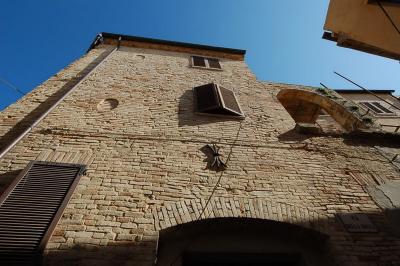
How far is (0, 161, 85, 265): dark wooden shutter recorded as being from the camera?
2922mm

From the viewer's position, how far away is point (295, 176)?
468cm

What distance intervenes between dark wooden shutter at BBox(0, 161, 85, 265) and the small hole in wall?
2.09 metres

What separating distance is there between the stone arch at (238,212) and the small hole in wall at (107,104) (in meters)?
3.00

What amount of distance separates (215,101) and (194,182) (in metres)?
2.61

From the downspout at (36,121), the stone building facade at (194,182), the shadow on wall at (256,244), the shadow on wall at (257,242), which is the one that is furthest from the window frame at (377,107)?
the downspout at (36,121)

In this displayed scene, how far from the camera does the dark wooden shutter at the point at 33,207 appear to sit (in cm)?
292

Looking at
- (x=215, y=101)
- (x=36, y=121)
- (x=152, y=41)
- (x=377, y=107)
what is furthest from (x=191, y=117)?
(x=377, y=107)

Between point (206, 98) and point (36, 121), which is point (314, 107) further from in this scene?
point (36, 121)

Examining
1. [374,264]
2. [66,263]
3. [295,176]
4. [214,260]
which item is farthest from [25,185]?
[374,264]

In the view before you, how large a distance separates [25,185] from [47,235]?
0.94m

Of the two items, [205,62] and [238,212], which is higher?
[205,62]

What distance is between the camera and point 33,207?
3.41 m

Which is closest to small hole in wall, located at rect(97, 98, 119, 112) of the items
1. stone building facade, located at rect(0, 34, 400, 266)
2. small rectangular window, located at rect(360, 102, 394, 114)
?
stone building facade, located at rect(0, 34, 400, 266)

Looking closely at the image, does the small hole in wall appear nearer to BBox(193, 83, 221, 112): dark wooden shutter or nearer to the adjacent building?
BBox(193, 83, 221, 112): dark wooden shutter
